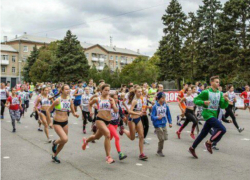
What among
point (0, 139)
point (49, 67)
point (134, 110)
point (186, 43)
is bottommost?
point (0, 139)

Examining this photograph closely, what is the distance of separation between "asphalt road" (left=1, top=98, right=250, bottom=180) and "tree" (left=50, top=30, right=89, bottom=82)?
4607 centimetres

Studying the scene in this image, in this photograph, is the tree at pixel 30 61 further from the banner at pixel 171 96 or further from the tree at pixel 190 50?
the banner at pixel 171 96

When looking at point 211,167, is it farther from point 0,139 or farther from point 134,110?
point 0,139

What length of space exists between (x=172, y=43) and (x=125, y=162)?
3726cm

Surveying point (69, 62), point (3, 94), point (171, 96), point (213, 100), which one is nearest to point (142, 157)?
point (213, 100)

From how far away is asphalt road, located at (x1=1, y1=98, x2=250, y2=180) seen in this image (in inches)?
219

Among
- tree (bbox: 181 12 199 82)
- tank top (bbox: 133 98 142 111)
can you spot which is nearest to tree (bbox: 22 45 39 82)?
tree (bbox: 181 12 199 82)

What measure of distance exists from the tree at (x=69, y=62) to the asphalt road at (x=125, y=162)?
46074 millimetres

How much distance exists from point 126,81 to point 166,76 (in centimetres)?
871

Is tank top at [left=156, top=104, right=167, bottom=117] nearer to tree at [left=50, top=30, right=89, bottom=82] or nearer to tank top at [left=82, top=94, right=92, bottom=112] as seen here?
tank top at [left=82, top=94, right=92, bottom=112]

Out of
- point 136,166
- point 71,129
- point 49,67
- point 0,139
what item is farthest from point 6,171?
point 49,67

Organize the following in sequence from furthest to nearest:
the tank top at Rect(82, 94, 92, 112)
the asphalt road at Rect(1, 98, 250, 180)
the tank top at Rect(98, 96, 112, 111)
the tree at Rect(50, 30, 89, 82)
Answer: the tree at Rect(50, 30, 89, 82) < the tank top at Rect(82, 94, 92, 112) < the tank top at Rect(98, 96, 112, 111) < the asphalt road at Rect(1, 98, 250, 180)

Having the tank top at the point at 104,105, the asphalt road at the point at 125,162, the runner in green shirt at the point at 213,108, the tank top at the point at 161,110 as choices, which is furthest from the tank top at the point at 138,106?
the runner in green shirt at the point at 213,108

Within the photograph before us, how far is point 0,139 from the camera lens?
30.8ft
